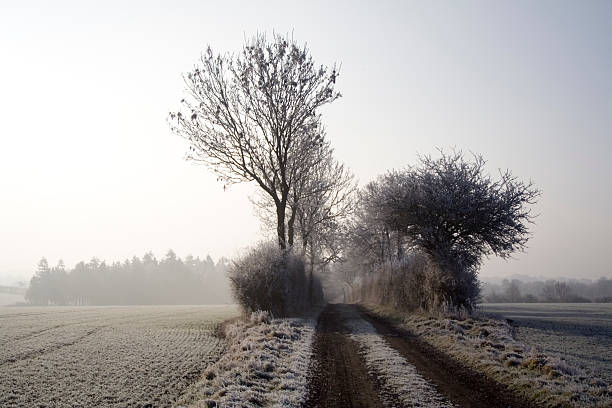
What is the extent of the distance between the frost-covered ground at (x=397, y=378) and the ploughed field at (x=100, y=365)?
4497 mm

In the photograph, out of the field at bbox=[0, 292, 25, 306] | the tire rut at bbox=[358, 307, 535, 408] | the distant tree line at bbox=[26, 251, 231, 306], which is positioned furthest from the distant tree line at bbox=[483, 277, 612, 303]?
the field at bbox=[0, 292, 25, 306]

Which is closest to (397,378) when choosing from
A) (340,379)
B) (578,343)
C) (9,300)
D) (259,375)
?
(340,379)

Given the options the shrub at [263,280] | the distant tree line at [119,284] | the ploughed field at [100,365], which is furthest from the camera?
the distant tree line at [119,284]

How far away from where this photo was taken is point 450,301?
834 inches

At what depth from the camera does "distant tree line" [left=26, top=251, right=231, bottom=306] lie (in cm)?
9994

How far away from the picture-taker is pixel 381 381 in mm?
9445

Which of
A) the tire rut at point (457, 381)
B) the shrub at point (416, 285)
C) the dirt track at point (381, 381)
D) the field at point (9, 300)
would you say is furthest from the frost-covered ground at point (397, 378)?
the field at point (9, 300)

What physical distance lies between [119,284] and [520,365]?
108698 mm

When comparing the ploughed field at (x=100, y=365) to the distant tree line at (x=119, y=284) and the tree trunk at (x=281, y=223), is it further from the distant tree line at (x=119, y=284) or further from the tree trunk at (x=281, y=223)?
the distant tree line at (x=119, y=284)

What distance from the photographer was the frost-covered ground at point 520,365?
803cm

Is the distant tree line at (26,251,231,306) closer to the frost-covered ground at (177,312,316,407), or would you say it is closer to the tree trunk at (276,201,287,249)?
the tree trunk at (276,201,287,249)

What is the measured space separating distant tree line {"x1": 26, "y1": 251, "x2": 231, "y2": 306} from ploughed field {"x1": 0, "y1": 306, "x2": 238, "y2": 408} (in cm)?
8528

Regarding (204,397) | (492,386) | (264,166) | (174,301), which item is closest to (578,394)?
(492,386)

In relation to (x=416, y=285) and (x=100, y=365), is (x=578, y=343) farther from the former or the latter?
(x=100, y=365)
